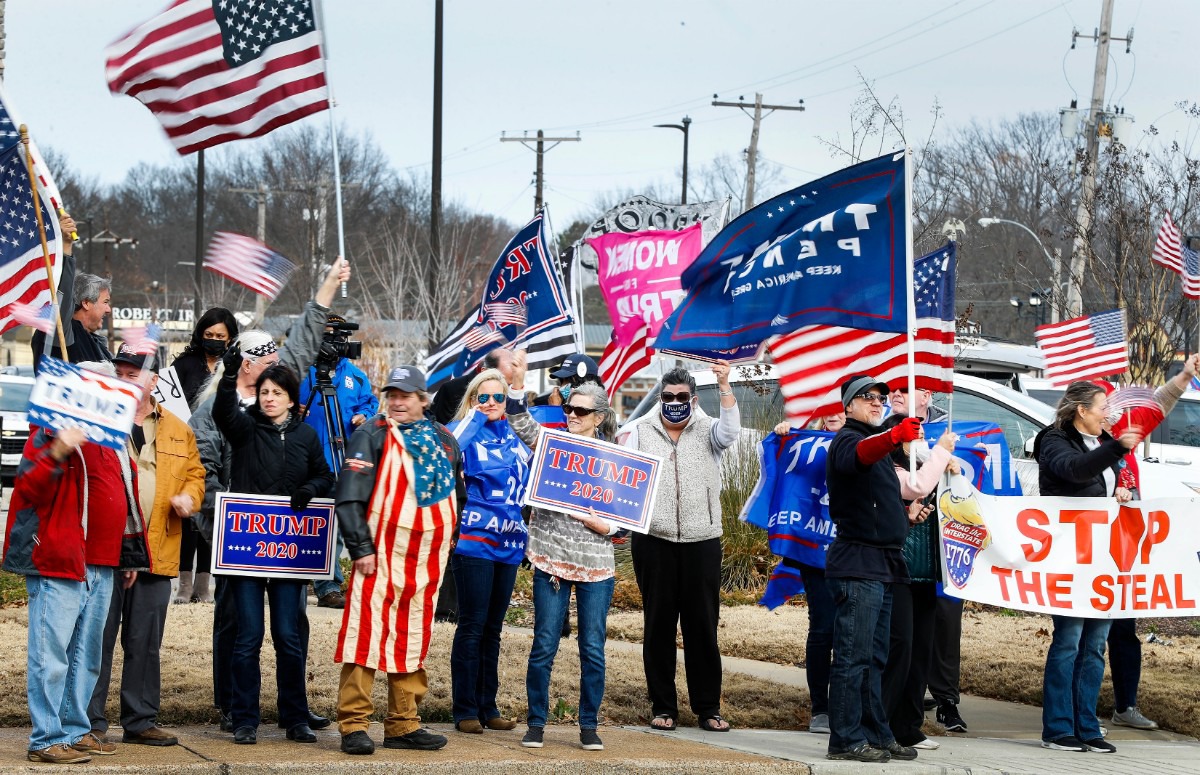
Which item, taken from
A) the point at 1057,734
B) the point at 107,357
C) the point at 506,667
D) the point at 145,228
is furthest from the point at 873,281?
the point at 145,228

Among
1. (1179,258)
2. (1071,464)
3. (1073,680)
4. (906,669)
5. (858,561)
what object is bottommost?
(1073,680)

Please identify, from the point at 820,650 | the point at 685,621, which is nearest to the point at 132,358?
the point at 685,621

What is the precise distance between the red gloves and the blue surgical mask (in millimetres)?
1446

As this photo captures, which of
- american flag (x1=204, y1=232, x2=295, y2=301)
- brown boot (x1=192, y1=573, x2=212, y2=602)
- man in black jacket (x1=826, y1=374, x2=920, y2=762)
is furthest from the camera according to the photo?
brown boot (x1=192, y1=573, x2=212, y2=602)

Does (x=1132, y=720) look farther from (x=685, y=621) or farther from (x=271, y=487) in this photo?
(x=271, y=487)

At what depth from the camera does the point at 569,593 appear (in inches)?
310

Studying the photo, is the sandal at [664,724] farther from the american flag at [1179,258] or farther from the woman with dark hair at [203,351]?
the american flag at [1179,258]

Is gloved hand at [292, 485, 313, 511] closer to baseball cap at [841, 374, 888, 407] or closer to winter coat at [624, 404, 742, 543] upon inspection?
winter coat at [624, 404, 742, 543]

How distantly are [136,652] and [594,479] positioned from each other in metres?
2.47

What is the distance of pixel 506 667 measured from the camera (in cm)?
932

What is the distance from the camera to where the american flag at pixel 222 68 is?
8.45 m

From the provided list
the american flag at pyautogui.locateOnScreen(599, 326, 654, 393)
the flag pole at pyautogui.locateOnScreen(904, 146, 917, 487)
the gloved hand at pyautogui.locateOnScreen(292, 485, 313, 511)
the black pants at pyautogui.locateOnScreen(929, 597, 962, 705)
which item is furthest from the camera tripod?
the american flag at pyautogui.locateOnScreen(599, 326, 654, 393)

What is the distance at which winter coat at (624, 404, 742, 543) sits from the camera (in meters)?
8.49

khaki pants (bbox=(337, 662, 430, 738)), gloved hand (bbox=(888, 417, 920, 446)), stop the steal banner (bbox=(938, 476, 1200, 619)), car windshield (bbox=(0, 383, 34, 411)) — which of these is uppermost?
car windshield (bbox=(0, 383, 34, 411))
